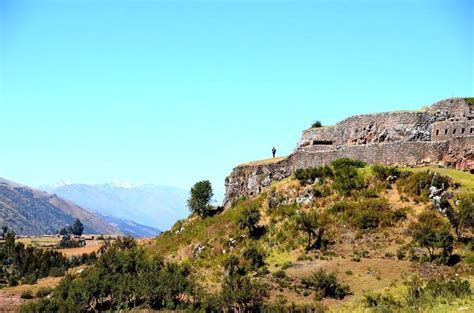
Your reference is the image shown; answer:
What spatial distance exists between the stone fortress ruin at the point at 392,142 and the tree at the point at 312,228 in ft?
32.6

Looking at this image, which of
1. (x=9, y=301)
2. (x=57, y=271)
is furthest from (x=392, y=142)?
(x=57, y=271)

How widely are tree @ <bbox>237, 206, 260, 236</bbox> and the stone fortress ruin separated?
388 inches

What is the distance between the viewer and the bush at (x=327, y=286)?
117 feet

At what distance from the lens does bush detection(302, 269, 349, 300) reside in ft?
117

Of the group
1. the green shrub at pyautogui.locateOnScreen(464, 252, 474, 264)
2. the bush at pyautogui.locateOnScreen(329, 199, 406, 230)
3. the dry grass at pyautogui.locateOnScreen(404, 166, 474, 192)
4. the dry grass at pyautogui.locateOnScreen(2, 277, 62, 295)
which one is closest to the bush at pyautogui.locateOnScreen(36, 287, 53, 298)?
the dry grass at pyautogui.locateOnScreen(2, 277, 62, 295)

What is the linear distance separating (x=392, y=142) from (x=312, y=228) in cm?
1249

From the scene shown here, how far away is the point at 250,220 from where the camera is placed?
48.7 m

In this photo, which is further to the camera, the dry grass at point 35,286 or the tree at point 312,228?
the dry grass at point 35,286

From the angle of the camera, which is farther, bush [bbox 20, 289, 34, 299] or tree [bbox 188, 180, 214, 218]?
tree [bbox 188, 180, 214, 218]

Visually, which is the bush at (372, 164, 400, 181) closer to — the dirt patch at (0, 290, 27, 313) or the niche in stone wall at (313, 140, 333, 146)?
the niche in stone wall at (313, 140, 333, 146)

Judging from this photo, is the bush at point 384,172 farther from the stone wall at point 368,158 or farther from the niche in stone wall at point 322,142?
the niche in stone wall at point 322,142

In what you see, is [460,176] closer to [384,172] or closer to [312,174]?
[384,172]

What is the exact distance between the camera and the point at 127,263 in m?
49.8

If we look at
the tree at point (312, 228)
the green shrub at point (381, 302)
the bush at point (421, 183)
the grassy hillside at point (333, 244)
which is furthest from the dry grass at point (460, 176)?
the green shrub at point (381, 302)
